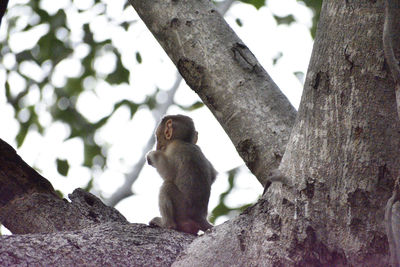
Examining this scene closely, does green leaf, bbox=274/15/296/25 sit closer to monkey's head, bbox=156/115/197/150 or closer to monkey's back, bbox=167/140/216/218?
monkey's head, bbox=156/115/197/150

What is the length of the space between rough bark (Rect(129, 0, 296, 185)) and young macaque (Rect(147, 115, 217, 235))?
0.98 meters

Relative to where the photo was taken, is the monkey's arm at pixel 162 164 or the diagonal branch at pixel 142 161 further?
the diagonal branch at pixel 142 161

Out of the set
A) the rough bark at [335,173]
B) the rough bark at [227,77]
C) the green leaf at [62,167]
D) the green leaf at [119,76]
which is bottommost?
the rough bark at [335,173]

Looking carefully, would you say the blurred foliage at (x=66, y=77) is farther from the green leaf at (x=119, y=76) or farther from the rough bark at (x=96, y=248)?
the rough bark at (x=96, y=248)

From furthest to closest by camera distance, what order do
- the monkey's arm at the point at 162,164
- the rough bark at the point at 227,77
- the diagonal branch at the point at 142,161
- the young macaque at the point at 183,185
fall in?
1. the diagonal branch at the point at 142,161
2. the monkey's arm at the point at 162,164
3. the young macaque at the point at 183,185
4. the rough bark at the point at 227,77

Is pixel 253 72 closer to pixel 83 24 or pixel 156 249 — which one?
pixel 156 249

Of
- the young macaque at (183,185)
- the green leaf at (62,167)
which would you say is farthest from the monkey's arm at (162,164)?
the green leaf at (62,167)

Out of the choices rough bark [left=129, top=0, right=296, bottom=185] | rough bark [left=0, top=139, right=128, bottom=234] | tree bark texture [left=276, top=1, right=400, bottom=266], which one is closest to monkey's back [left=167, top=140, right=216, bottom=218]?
rough bark [left=0, top=139, right=128, bottom=234]

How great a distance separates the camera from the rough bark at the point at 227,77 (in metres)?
2.82

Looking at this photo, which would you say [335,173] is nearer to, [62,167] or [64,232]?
[64,232]

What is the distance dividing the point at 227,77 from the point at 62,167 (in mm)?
2893

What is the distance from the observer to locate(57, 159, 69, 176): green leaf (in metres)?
5.42

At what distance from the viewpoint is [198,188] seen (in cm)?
406

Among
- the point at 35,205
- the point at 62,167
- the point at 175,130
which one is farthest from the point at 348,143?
the point at 62,167
